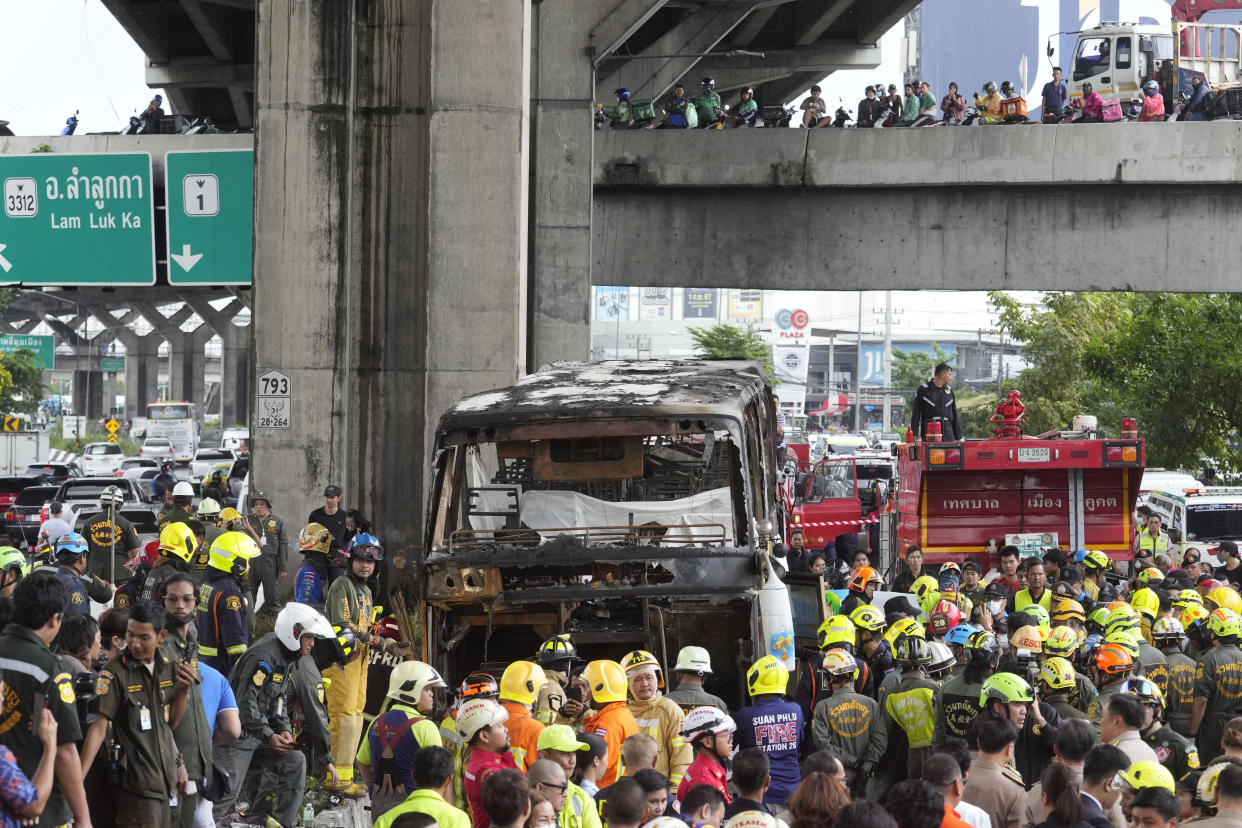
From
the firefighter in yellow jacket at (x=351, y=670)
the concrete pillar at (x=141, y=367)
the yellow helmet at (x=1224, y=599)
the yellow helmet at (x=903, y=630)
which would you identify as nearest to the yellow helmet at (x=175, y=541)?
the firefighter in yellow jacket at (x=351, y=670)

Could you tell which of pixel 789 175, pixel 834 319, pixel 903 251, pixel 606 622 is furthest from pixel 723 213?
pixel 834 319

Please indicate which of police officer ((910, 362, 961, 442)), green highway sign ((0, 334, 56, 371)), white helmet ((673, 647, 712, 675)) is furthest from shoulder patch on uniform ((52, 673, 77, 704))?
green highway sign ((0, 334, 56, 371))

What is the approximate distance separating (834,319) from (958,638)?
176532mm

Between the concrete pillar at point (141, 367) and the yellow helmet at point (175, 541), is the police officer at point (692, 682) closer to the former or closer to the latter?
the yellow helmet at point (175, 541)

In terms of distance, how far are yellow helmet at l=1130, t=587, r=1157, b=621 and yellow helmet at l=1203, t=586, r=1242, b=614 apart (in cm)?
58

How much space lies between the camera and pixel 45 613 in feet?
20.2

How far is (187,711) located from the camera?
24.2 ft

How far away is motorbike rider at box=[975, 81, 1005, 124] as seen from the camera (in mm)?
25359

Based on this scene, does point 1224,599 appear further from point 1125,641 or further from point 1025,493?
point 1025,493

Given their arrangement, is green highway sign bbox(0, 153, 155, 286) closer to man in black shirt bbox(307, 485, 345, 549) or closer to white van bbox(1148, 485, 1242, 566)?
man in black shirt bbox(307, 485, 345, 549)

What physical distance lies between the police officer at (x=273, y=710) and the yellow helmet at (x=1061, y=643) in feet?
14.4

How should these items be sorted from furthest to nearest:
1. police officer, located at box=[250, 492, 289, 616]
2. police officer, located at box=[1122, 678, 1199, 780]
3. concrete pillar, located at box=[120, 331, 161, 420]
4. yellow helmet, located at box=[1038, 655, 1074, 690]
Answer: concrete pillar, located at box=[120, 331, 161, 420] < police officer, located at box=[250, 492, 289, 616] < yellow helmet, located at box=[1038, 655, 1074, 690] < police officer, located at box=[1122, 678, 1199, 780]

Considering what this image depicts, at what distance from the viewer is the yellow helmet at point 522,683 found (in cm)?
769

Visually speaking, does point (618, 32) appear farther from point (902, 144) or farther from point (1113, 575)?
point (1113, 575)
